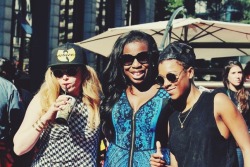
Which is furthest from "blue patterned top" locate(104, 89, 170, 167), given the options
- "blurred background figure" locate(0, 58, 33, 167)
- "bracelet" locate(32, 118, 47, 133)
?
"blurred background figure" locate(0, 58, 33, 167)

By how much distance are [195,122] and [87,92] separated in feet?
3.30

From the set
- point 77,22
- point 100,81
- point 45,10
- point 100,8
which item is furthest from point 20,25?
point 100,81

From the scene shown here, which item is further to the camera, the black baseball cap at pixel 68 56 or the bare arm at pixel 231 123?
the black baseball cap at pixel 68 56

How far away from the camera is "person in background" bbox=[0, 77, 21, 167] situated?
6551 millimetres

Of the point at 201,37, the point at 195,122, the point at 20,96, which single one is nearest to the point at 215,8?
the point at 201,37

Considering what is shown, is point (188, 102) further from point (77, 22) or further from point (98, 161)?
point (77, 22)

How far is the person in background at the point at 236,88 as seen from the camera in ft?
24.7

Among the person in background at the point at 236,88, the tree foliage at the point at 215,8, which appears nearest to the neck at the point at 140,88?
the person in background at the point at 236,88

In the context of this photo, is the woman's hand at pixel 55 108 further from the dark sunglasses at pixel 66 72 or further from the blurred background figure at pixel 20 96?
the blurred background figure at pixel 20 96

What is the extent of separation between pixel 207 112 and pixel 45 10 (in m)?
16.5

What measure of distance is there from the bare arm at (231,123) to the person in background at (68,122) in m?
1.02

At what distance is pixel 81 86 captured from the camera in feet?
14.2

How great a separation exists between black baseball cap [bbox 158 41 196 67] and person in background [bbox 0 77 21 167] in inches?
126

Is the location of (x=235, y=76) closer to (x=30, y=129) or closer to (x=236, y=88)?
(x=236, y=88)
